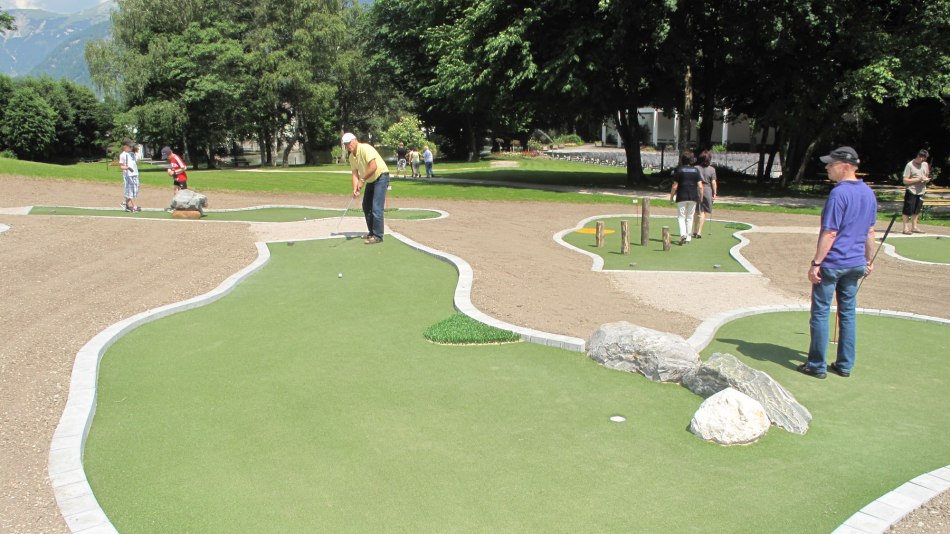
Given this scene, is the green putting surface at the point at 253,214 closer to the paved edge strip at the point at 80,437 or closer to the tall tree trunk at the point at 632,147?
the paved edge strip at the point at 80,437

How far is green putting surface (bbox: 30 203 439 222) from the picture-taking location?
59.6ft

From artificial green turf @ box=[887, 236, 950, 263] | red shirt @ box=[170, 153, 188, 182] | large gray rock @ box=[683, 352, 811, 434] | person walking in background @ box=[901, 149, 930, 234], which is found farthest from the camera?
red shirt @ box=[170, 153, 188, 182]

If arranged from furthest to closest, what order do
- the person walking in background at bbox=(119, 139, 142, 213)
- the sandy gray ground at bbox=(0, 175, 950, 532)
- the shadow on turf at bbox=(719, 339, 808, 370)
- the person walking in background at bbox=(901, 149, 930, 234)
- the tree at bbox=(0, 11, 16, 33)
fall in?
the tree at bbox=(0, 11, 16, 33), the person walking in background at bbox=(119, 139, 142, 213), the person walking in background at bbox=(901, 149, 930, 234), the shadow on turf at bbox=(719, 339, 808, 370), the sandy gray ground at bbox=(0, 175, 950, 532)

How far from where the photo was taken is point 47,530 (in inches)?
162

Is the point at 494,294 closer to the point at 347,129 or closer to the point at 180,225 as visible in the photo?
the point at 180,225

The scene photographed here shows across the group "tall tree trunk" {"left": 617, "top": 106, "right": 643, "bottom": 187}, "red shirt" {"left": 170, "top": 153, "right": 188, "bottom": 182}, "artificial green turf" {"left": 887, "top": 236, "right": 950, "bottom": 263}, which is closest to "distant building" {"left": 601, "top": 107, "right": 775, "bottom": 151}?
"tall tree trunk" {"left": 617, "top": 106, "right": 643, "bottom": 187}

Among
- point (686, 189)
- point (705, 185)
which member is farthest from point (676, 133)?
point (686, 189)

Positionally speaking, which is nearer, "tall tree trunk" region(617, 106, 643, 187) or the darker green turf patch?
the darker green turf patch

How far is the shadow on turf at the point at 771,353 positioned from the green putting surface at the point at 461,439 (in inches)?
1.3

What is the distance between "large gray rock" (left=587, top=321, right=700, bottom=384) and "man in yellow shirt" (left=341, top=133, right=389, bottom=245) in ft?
23.4

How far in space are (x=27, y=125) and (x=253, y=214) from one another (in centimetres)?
5279

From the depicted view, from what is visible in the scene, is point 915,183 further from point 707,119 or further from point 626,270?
point 707,119

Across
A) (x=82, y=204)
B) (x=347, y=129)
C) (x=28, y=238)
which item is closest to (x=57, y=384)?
(x=28, y=238)

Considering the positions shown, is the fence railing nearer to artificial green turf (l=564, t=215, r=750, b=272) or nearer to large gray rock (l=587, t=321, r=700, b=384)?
artificial green turf (l=564, t=215, r=750, b=272)
